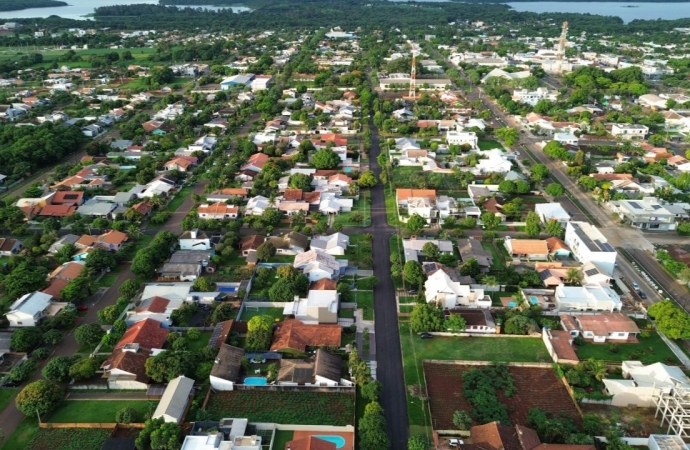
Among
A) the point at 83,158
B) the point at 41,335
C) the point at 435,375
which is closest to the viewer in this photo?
the point at 435,375

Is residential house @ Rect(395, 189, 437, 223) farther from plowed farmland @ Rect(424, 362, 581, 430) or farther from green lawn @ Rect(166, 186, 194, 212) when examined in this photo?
green lawn @ Rect(166, 186, 194, 212)

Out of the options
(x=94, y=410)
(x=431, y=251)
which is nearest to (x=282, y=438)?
(x=94, y=410)

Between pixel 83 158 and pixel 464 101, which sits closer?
pixel 83 158

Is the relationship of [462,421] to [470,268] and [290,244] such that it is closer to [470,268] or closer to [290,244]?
[470,268]

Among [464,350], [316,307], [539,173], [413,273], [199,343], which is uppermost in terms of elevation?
[539,173]

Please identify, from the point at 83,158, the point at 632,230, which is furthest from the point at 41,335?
the point at 632,230

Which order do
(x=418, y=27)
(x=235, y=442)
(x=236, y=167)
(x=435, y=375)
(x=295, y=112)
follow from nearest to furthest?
(x=235, y=442) → (x=435, y=375) → (x=236, y=167) → (x=295, y=112) → (x=418, y=27)

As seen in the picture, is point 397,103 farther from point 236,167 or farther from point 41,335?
point 41,335

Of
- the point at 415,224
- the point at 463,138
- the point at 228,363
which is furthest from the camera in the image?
the point at 463,138
